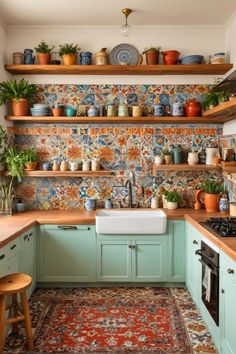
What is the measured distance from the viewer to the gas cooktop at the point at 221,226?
2.73 m

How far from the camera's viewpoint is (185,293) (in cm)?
379

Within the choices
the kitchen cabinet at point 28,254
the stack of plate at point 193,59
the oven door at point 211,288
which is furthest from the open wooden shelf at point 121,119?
the oven door at point 211,288

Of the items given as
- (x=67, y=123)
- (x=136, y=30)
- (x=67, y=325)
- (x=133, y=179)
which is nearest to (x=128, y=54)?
(x=136, y=30)

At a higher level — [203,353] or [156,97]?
[156,97]

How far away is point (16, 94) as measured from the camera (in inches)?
162

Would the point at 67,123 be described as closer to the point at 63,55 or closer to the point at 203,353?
the point at 63,55

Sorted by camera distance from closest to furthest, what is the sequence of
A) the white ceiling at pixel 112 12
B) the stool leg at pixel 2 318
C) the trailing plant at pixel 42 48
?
the stool leg at pixel 2 318, the white ceiling at pixel 112 12, the trailing plant at pixel 42 48

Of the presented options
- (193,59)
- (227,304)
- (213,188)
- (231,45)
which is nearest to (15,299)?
(227,304)

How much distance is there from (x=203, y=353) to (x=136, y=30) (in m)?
3.47

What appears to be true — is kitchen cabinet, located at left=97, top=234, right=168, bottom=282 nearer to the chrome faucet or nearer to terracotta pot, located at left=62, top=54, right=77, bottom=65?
the chrome faucet

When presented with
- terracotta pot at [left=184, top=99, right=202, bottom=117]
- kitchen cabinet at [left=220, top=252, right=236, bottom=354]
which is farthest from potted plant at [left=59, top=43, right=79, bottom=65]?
kitchen cabinet at [left=220, top=252, right=236, bottom=354]

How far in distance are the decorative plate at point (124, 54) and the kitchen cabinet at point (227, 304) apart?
265 cm

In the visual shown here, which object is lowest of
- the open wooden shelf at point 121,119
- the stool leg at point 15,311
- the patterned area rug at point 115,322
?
the patterned area rug at point 115,322

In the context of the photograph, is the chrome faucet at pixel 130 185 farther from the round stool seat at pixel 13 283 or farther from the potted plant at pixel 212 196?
the round stool seat at pixel 13 283
